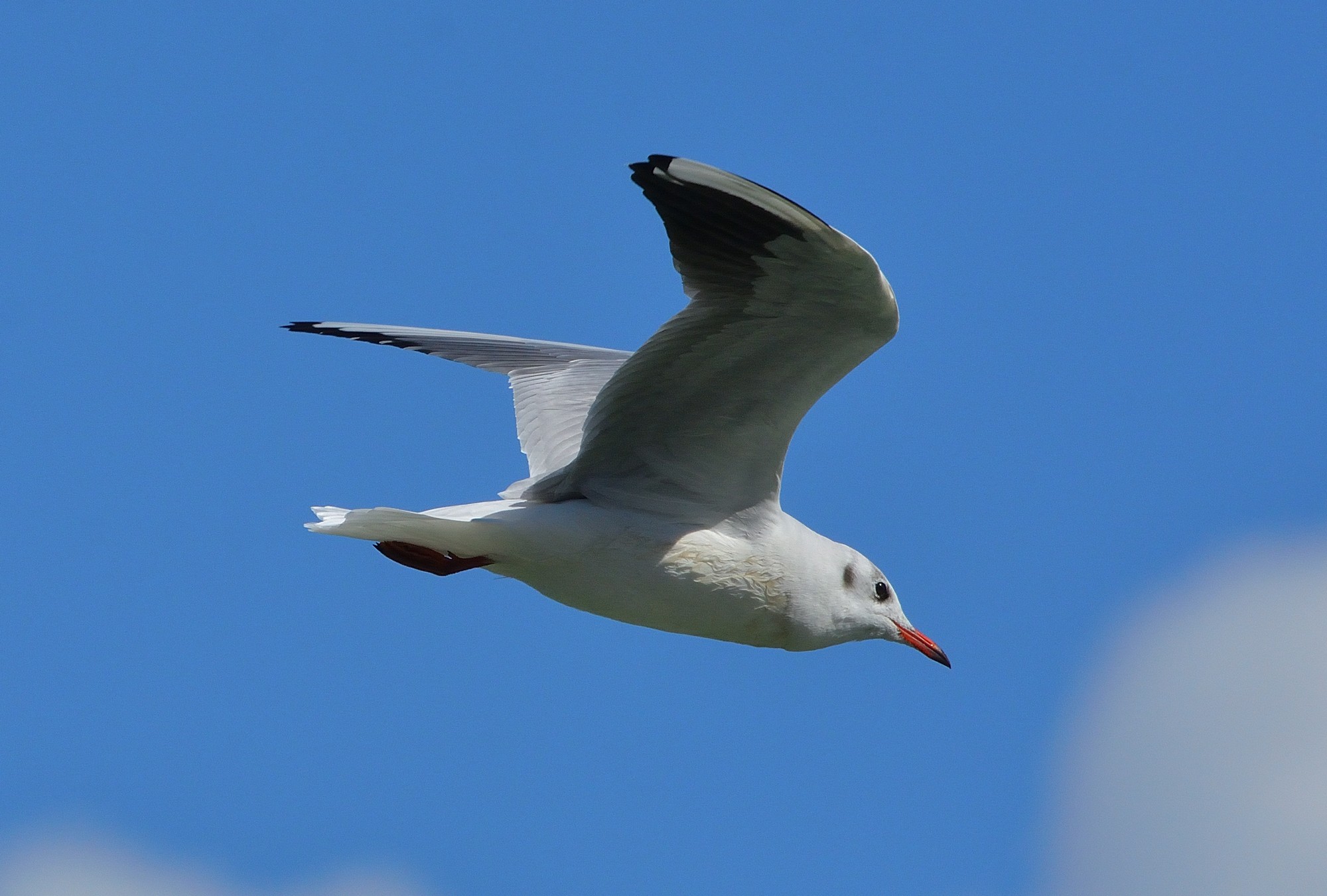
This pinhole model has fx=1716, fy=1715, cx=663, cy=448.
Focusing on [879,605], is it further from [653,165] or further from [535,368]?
[653,165]

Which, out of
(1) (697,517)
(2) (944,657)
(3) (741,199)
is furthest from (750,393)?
(2) (944,657)

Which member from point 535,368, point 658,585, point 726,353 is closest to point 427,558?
point 658,585

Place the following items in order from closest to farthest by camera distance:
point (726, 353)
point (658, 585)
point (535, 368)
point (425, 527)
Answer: point (726, 353) < point (425, 527) < point (658, 585) < point (535, 368)

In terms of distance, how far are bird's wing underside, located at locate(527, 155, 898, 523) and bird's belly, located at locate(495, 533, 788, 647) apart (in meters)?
0.18

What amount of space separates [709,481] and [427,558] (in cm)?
112

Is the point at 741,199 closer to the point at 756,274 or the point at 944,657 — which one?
the point at 756,274

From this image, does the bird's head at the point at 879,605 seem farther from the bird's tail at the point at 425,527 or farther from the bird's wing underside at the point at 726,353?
the bird's tail at the point at 425,527

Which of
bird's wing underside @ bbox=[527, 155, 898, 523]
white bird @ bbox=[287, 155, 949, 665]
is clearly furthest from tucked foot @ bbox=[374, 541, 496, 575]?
bird's wing underside @ bbox=[527, 155, 898, 523]

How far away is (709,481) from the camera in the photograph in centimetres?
641

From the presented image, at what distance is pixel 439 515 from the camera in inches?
244

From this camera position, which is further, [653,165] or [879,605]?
[879,605]

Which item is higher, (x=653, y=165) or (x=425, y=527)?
(x=653, y=165)

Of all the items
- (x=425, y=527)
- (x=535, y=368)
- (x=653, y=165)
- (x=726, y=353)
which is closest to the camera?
(x=653, y=165)

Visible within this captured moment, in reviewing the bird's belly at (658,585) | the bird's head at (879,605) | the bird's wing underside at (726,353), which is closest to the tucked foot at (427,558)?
the bird's belly at (658,585)
